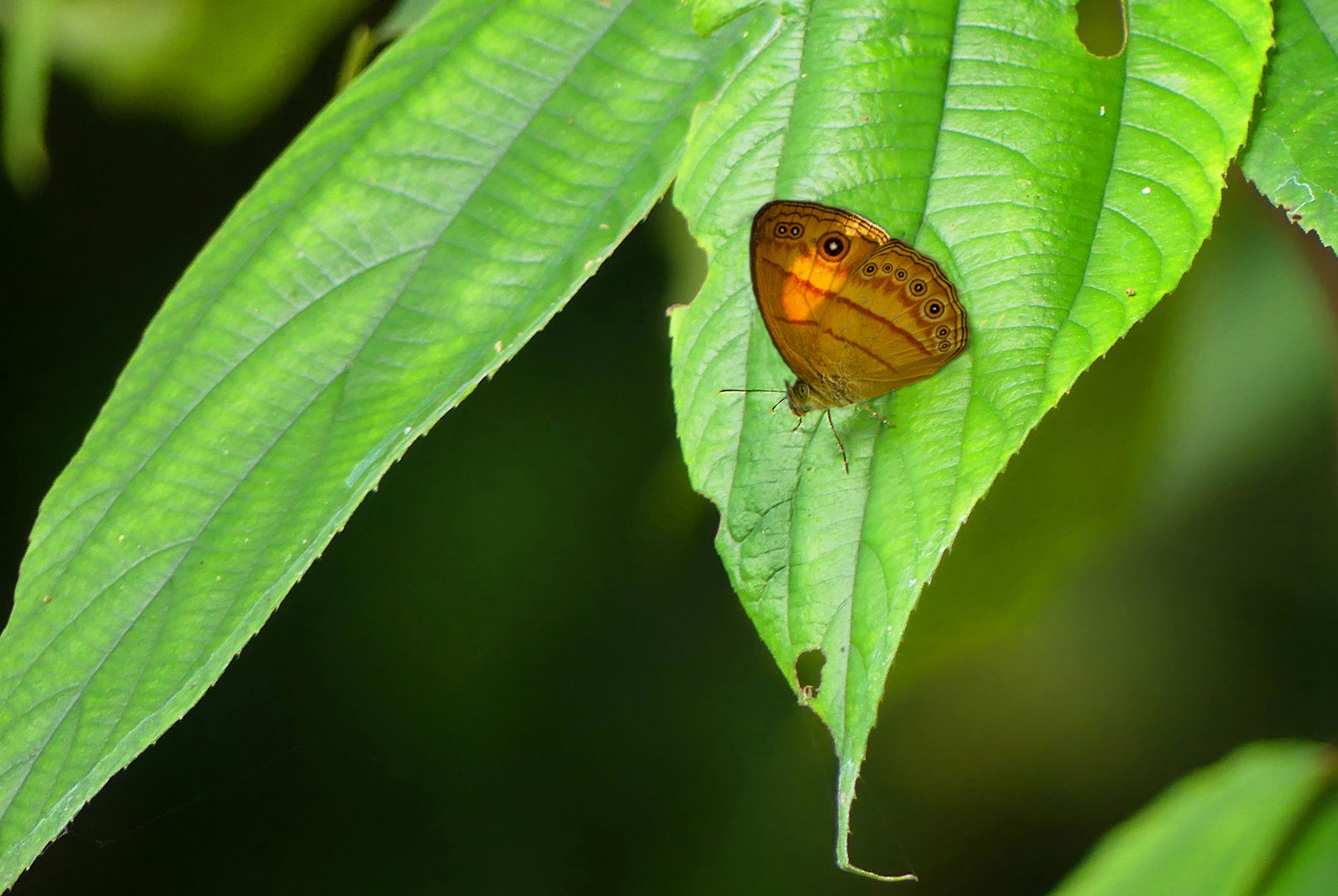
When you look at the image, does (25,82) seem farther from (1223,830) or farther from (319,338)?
(1223,830)

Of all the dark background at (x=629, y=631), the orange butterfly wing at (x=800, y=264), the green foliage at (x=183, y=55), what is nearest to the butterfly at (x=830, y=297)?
the orange butterfly wing at (x=800, y=264)

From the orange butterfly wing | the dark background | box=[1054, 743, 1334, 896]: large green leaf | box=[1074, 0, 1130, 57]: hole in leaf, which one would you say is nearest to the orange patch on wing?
the orange butterfly wing

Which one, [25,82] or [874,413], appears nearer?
[874,413]

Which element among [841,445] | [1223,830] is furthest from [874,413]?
[1223,830]

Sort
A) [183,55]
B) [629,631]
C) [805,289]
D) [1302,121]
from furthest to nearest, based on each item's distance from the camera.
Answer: [629,631] → [183,55] → [805,289] → [1302,121]

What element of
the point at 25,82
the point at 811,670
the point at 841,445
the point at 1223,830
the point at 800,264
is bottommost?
the point at 1223,830

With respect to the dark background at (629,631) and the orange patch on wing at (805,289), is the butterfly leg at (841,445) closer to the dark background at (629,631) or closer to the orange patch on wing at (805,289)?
the orange patch on wing at (805,289)
